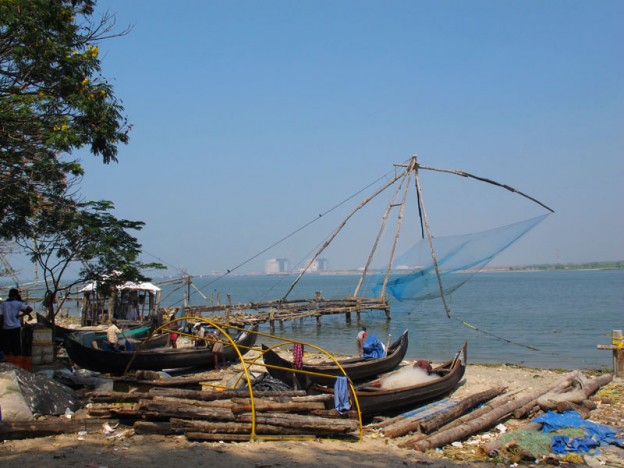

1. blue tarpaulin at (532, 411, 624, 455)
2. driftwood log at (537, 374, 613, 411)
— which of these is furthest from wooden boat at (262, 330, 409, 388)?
driftwood log at (537, 374, 613, 411)

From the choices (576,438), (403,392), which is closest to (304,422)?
(403,392)

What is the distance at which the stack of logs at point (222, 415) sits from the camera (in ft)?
22.0

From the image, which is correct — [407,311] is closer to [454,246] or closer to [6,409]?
[454,246]

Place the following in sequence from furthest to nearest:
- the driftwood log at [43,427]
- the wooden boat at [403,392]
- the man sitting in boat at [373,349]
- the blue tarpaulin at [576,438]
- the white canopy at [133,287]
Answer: the white canopy at [133,287]
the man sitting in boat at [373,349]
the wooden boat at [403,392]
the blue tarpaulin at [576,438]
the driftwood log at [43,427]

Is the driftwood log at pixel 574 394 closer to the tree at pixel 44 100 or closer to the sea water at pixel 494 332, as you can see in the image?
the sea water at pixel 494 332

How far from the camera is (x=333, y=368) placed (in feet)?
35.1

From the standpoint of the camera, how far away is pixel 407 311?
599 inches

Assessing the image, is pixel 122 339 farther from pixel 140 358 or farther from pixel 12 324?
pixel 12 324

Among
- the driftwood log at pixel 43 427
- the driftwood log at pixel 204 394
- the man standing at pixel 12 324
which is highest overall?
the man standing at pixel 12 324

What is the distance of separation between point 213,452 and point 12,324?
6.24 metres

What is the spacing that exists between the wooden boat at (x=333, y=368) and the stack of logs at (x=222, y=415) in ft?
2.70

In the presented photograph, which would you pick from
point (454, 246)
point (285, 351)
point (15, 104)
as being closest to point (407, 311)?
point (454, 246)

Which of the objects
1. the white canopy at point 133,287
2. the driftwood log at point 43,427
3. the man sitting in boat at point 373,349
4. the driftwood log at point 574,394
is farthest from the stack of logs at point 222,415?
the white canopy at point 133,287

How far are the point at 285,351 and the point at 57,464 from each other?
13.1 metres
